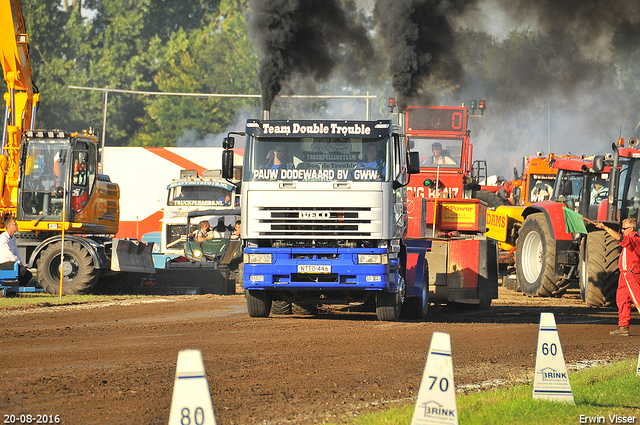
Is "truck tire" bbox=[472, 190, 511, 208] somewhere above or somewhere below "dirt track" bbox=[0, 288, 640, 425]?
above

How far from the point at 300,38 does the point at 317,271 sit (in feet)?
35.5

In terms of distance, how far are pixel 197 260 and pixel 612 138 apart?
31168 mm

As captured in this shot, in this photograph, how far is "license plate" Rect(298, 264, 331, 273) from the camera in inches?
483

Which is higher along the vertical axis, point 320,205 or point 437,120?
point 437,120

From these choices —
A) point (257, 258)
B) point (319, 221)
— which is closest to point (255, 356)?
point (257, 258)

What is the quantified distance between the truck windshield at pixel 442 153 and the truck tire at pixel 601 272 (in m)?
7.95

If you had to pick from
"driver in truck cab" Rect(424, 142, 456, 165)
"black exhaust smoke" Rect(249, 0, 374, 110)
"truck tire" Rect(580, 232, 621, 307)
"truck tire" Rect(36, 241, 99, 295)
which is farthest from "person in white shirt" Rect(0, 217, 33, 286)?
"truck tire" Rect(580, 232, 621, 307)

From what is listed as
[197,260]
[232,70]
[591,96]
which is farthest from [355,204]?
[232,70]

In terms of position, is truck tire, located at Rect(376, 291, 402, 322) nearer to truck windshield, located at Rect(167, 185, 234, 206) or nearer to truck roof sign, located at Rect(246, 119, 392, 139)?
truck roof sign, located at Rect(246, 119, 392, 139)

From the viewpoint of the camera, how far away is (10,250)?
1680 centimetres

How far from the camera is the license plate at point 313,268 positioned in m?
12.3

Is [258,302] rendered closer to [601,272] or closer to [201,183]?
[601,272]

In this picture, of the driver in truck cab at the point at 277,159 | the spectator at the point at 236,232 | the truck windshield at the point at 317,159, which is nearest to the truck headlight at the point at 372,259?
the truck windshield at the point at 317,159

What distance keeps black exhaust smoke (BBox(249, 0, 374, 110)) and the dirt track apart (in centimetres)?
730
